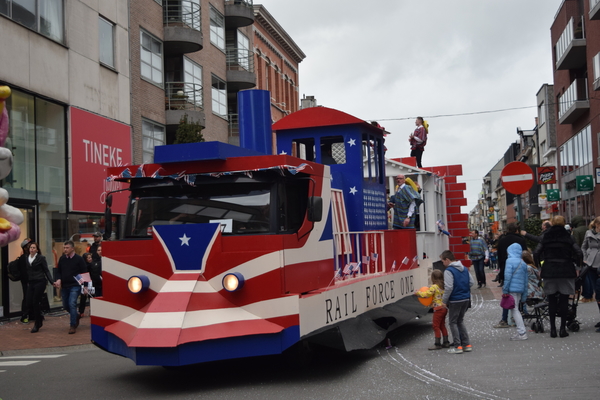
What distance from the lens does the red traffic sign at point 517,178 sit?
12.0 metres

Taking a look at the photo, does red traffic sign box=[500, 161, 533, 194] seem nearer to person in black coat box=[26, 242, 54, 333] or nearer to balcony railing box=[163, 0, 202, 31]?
person in black coat box=[26, 242, 54, 333]

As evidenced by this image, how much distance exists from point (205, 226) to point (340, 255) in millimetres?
2815

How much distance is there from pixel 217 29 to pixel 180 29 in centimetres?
540

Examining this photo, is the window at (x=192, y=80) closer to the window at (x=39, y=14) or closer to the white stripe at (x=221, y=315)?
the window at (x=39, y=14)

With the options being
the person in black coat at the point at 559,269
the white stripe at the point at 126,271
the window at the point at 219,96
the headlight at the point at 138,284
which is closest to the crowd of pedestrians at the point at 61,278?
the white stripe at the point at 126,271

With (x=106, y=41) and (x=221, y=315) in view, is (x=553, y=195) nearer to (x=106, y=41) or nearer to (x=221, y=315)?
(x=106, y=41)

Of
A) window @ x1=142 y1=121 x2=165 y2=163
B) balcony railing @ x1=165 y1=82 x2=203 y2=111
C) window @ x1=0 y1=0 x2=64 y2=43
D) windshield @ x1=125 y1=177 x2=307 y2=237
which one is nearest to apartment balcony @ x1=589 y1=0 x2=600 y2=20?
balcony railing @ x1=165 y1=82 x2=203 y2=111

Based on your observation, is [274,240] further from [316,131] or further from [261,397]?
[316,131]

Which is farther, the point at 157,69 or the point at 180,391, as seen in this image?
the point at 157,69

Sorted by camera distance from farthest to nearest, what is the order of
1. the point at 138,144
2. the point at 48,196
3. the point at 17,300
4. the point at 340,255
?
the point at 138,144
the point at 48,196
the point at 17,300
the point at 340,255

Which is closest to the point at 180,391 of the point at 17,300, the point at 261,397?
the point at 261,397

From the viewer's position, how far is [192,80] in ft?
89.4

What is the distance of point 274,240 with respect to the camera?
7910mm

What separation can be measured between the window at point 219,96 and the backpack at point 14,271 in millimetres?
15303
